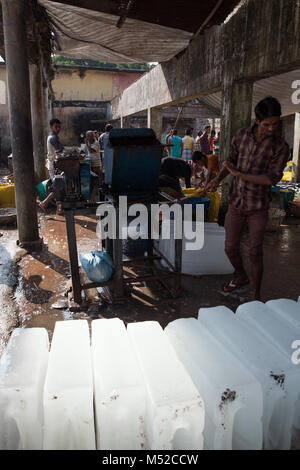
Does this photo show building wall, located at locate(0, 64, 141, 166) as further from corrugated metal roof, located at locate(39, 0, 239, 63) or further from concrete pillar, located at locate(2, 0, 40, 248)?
concrete pillar, located at locate(2, 0, 40, 248)

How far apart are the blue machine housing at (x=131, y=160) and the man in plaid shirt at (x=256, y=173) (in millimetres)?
646

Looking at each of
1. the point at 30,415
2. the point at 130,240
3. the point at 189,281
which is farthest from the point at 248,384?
the point at 130,240

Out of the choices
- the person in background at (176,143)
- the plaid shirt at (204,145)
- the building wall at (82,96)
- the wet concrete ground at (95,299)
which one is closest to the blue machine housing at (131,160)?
the wet concrete ground at (95,299)

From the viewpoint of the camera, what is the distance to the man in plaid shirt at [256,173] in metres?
3.20

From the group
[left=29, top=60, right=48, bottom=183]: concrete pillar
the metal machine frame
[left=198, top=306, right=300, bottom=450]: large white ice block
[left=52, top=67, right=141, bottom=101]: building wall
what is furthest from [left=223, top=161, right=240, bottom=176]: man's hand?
[left=52, top=67, right=141, bottom=101]: building wall

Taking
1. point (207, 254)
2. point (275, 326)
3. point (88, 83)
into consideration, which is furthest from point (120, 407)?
point (88, 83)

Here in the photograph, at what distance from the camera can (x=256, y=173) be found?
3.43m

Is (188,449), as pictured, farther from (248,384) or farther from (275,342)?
(275,342)

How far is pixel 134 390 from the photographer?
1.34 m

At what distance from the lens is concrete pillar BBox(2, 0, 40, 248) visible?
483 cm

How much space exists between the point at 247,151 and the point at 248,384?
2.51 m

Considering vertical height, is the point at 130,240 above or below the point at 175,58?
below

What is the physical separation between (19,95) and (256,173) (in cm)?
341

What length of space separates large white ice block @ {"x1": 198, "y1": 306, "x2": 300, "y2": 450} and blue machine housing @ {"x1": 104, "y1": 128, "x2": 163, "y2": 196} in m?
2.30
